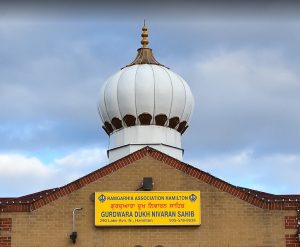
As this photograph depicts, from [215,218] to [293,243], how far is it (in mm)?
2791

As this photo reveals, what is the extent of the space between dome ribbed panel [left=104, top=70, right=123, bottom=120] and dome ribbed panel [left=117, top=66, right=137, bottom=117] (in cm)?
21

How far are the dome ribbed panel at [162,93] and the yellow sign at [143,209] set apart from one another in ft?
20.3

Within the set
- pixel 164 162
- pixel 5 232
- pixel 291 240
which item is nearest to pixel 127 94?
pixel 164 162

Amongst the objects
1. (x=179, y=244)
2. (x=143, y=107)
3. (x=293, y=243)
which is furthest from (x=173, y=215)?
(x=143, y=107)

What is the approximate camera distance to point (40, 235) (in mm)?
28766

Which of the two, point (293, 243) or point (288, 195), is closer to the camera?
point (293, 243)

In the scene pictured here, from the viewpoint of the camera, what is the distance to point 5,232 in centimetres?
2866

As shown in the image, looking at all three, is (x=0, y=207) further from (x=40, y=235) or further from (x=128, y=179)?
(x=128, y=179)

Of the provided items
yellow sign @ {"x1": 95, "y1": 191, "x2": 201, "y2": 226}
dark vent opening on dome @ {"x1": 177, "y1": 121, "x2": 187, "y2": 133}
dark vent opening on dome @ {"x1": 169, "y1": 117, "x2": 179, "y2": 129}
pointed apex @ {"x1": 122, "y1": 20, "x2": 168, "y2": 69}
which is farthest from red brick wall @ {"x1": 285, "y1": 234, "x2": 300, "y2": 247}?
pointed apex @ {"x1": 122, "y1": 20, "x2": 168, "y2": 69}

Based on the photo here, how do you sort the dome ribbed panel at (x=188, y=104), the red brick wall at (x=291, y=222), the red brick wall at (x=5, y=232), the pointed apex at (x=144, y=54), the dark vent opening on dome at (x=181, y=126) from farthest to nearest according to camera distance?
1. the pointed apex at (x=144, y=54)
2. the dome ribbed panel at (x=188, y=104)
3. the dark vent opening on dome at (x=181, y=126)
4. the red brick wall at (x=291, y=222)
5. the red brick wall at (x=5, y=232)

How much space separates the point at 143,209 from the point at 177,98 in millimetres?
7465

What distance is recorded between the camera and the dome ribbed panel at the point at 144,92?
34188 millimetres

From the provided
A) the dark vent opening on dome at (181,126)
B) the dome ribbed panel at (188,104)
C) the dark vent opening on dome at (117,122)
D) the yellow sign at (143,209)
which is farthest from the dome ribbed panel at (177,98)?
the yellow sign at (143,209)

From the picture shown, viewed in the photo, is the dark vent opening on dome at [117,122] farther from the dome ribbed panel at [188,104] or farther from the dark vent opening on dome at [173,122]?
the dome ribbed panel at [188,104]
